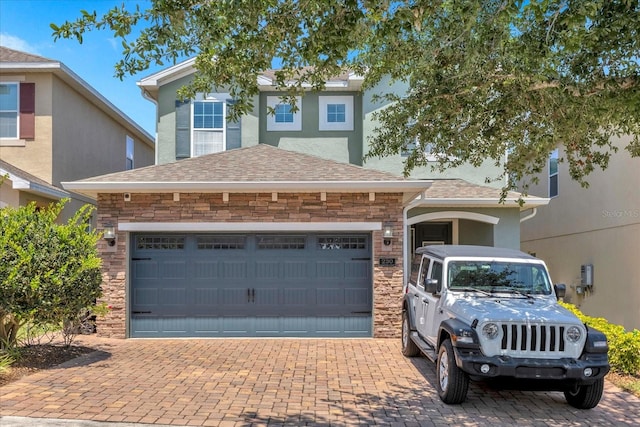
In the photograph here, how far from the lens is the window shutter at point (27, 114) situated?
14.6m

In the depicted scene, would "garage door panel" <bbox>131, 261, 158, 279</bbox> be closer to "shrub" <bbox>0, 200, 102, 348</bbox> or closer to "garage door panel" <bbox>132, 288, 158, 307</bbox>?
"garage door panel" <bbox>132, 288, 158, 307</bbox>

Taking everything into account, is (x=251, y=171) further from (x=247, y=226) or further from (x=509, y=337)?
(x=509, y=337)

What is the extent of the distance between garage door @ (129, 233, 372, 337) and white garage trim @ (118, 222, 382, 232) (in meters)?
0.23

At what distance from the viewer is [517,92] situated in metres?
8.66

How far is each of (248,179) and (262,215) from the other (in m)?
0.83

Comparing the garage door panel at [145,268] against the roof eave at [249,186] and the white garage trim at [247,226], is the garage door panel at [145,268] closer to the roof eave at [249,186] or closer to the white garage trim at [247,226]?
the white garage trim at [247,226]

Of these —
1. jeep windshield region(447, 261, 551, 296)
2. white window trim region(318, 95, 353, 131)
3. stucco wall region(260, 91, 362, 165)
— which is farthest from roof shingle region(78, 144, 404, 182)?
jeep windshield region(447, 261, 551, 296)

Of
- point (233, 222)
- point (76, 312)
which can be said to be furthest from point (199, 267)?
point (76, 312)

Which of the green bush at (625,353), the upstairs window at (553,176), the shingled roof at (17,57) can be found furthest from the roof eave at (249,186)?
the upstairs window at (553,176)

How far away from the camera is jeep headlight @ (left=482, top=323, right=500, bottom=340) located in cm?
630

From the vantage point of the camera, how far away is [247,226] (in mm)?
11289

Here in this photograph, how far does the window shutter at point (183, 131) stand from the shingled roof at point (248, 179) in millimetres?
3430

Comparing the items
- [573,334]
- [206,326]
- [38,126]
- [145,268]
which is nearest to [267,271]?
[206,326]

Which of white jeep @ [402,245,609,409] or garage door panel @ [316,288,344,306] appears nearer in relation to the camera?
white jeep @ [402,245,609,409]
